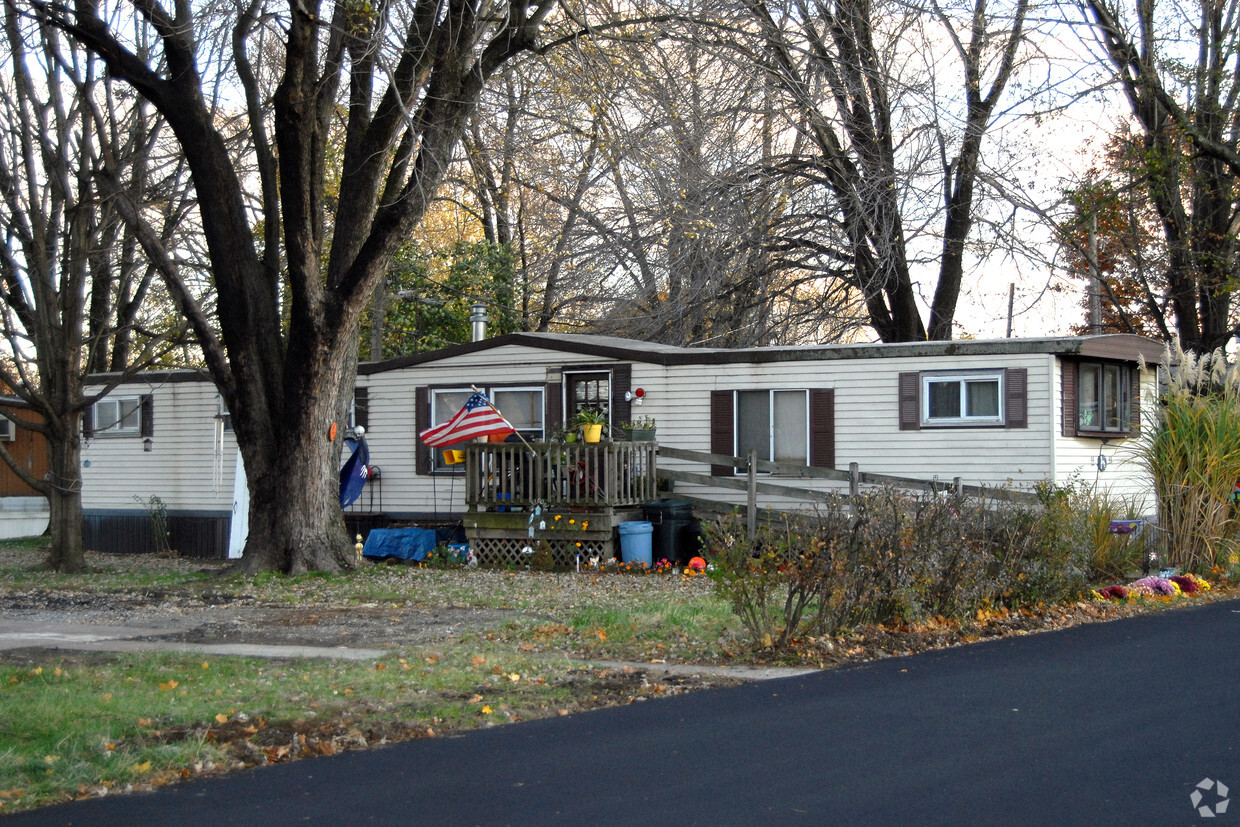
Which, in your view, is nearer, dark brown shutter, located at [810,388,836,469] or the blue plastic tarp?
dark brown shutter, located at [810,388,836,469]

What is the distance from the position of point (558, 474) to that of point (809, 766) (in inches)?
455

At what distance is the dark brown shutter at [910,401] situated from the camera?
1670 centimetres

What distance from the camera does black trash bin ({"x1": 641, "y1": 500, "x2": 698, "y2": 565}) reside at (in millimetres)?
17281

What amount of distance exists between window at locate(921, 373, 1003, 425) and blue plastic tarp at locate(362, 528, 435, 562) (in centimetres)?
748

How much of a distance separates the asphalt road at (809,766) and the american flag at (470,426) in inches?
401

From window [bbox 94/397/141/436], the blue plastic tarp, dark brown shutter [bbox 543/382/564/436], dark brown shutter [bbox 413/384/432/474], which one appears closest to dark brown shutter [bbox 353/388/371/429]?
dark brown shutter [bbox 413/384/432/474]

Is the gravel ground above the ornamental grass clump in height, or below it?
below

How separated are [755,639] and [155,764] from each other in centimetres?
470

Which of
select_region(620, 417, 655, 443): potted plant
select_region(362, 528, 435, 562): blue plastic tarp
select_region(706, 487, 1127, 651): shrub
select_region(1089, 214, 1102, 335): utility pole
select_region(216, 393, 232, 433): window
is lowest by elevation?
select_region(362, 528, 435, 562): blue plastic tarp

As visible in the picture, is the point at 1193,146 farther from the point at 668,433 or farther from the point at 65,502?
the point at 65,502

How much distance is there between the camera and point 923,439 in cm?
1673

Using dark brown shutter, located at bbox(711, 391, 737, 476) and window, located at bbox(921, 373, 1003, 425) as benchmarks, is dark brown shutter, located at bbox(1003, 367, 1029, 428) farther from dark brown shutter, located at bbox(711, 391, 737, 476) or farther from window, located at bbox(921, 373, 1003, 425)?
dark brown shutter, located at bbox(711, 391, 737, 476)

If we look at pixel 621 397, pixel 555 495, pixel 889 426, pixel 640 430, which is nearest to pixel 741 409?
pixel 640 430

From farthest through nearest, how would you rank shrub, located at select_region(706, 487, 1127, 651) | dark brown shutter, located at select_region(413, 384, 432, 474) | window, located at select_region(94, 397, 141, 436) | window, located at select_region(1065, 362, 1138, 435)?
window, located at select_region(94, 397, 141, 436), dark brown shutter, located at select_region(413, 384, 432, 474), window, located at select_region(1065, 362, 1138, 435), shrub, located at select_region(706, 487, 1127, 651)
